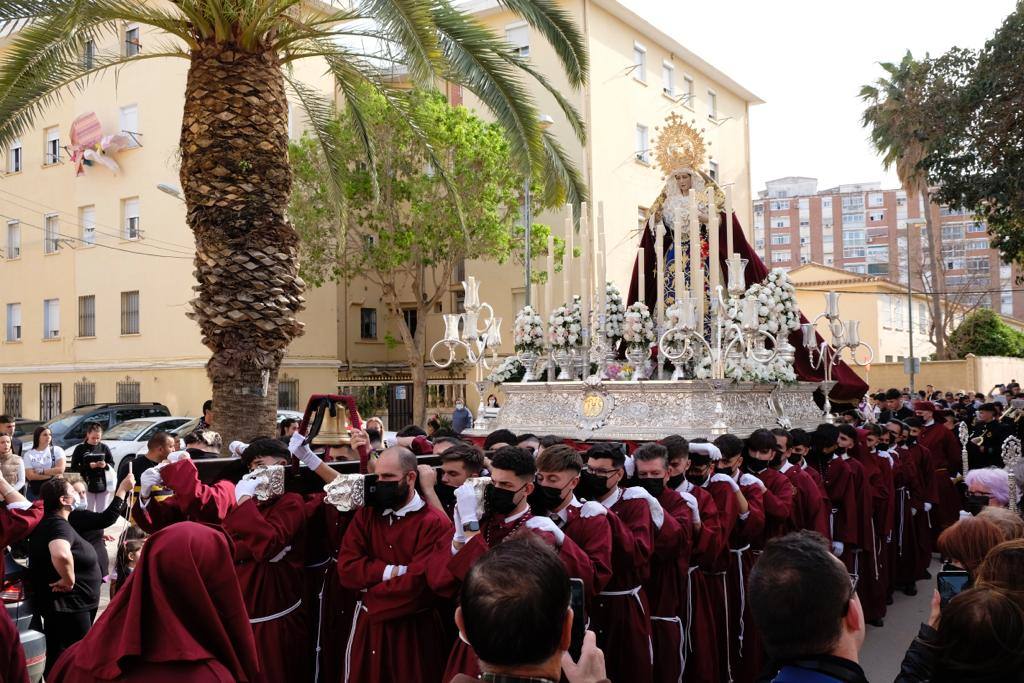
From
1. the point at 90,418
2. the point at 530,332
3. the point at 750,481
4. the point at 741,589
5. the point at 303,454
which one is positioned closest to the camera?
the point at 303,454

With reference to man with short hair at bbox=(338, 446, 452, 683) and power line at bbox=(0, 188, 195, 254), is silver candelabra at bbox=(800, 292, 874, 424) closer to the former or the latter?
man with short hair at bbox=(338, 446, 452, 683)

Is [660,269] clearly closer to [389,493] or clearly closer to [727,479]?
[727,479]

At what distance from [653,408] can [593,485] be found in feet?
14.1

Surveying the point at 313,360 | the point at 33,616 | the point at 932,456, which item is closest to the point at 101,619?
the point at 33,616

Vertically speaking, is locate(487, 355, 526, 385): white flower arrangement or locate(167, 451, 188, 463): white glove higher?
locate(487, 355, 526, 385): white flower arrangement

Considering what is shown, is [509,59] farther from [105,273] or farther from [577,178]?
[105,273]

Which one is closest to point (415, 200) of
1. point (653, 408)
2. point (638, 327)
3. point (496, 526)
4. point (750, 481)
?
point (638, 327)

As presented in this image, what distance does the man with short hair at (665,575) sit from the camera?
217 inches

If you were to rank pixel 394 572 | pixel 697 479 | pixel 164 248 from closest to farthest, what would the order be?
pixel 394 572 < pixel 697 479 < pixel 164 248

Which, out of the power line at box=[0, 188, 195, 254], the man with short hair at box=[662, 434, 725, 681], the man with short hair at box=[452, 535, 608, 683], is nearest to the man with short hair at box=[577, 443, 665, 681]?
the man with short hair at box=[662, 434, 725, 681]

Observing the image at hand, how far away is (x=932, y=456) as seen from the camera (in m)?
11.4

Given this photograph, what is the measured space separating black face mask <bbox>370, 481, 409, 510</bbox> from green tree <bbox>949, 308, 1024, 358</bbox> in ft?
128

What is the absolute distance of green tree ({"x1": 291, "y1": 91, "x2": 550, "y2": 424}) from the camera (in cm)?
2267

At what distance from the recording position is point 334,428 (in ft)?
20.1
